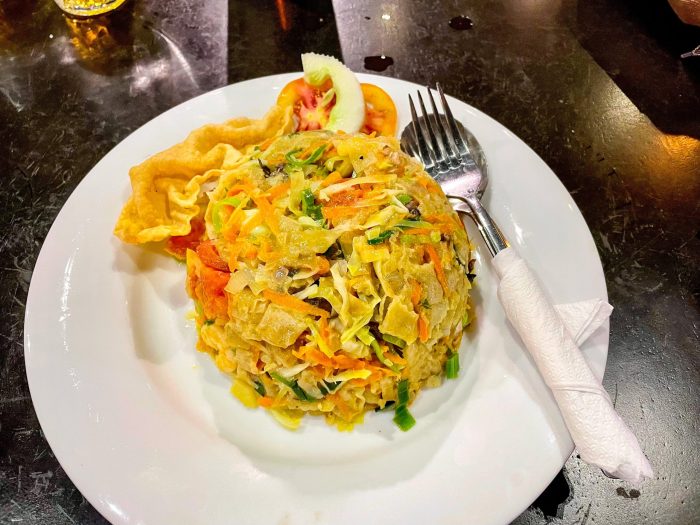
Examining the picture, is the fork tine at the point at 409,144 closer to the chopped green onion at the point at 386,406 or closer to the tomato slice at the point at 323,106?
the tomato slice at the point at 323,106

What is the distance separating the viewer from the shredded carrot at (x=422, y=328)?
174cm

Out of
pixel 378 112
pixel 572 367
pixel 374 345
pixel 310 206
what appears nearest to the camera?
pixel 572 367

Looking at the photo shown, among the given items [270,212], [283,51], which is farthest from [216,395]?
[283,51]

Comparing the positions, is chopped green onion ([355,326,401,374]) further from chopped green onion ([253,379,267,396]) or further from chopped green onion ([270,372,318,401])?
chopped green onion ([253,379,267,396])

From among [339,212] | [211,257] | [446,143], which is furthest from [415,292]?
[446,143]

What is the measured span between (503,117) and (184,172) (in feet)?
5.83

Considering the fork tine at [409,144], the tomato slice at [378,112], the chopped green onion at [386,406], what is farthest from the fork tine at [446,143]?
the chopped green onion at [386,406]

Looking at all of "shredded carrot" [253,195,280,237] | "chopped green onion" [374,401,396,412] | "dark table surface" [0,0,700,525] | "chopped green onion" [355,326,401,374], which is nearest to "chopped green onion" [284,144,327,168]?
"shredded carrot" [253,195,280,237]

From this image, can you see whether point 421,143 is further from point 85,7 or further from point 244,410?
point 85,7

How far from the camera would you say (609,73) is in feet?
10.5

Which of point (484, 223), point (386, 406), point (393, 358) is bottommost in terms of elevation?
point (386, 406)

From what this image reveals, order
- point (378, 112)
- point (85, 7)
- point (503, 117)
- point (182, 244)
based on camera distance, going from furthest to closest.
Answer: point (85, 7), point (503, 117), point (378, 112), point (182, 244)

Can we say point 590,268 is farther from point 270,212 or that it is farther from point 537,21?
point 537,21

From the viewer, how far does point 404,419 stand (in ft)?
6.09
